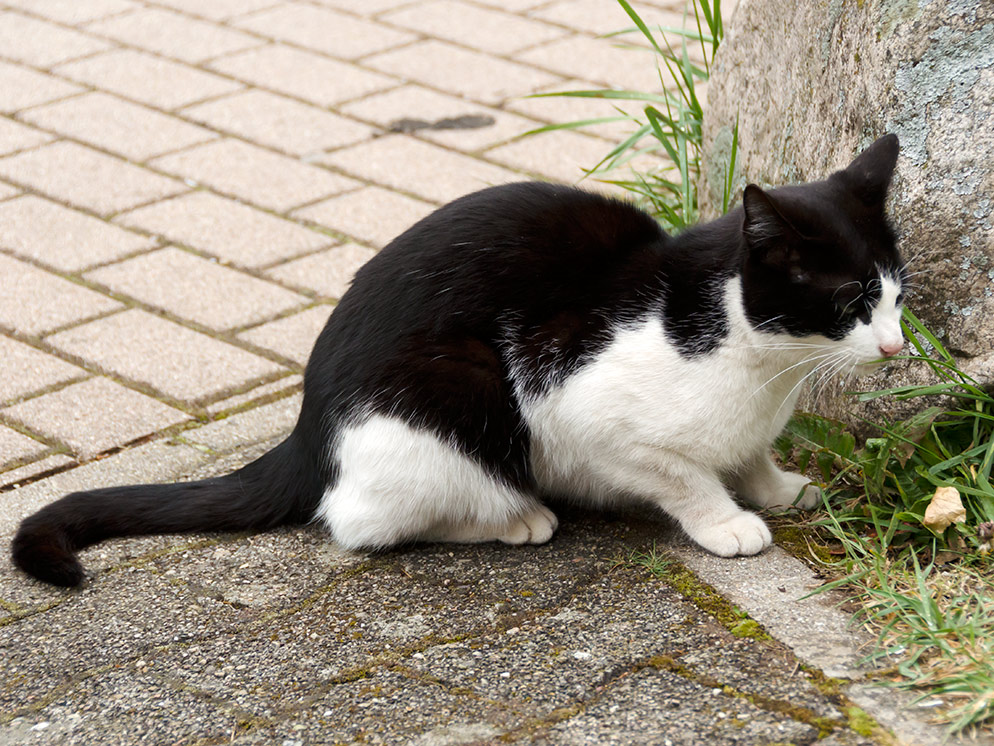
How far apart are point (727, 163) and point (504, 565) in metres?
1.49

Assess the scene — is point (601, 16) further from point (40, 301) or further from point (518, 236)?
point (518, 236)

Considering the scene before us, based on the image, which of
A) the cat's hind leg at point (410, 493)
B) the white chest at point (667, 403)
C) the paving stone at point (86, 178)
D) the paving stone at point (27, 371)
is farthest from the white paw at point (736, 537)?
the paving stone at point (86, 178)

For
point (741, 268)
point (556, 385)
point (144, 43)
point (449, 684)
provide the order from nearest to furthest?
point (449, 684), point (741, 268), point (556, 385), point (144, 43)

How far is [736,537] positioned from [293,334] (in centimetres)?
167

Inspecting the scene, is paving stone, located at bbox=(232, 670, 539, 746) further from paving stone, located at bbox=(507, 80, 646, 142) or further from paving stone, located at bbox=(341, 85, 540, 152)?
paving stone, located at bbox=(507, 80, 646, 142)

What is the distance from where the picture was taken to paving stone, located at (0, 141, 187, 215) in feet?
15.1

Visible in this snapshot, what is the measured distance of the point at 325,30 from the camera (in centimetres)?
602

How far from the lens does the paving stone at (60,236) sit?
4242mm

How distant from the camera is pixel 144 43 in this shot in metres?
5.86

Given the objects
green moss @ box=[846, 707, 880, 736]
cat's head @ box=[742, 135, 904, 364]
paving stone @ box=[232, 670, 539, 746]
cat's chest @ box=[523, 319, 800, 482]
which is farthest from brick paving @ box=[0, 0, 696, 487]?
green moss @ box=[846, 707, 880, 736]

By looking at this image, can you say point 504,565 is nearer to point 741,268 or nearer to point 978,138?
point 741,268

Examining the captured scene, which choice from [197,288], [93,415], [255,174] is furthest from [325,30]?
[93,415]

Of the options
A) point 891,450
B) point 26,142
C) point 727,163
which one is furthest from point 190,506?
point 26,142

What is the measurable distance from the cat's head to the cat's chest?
0.54 feet
